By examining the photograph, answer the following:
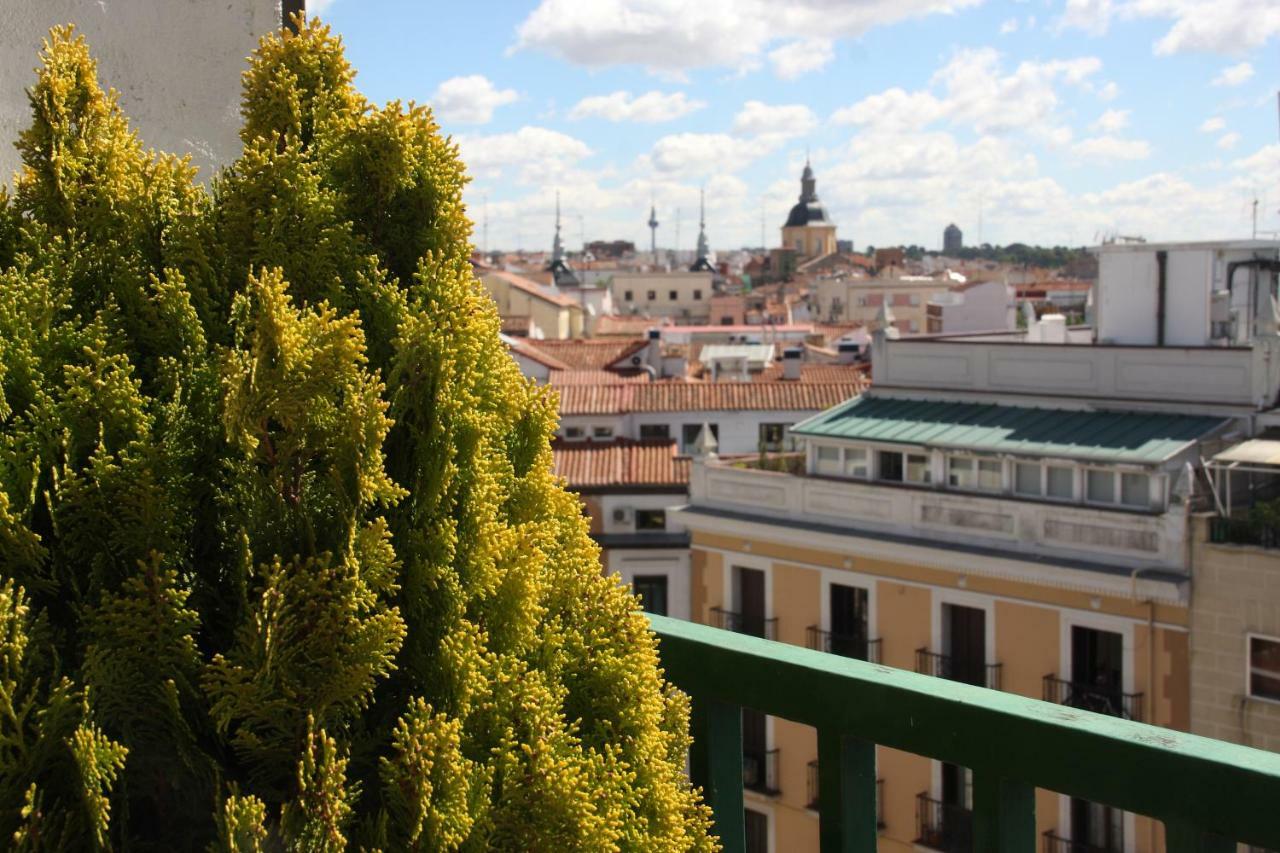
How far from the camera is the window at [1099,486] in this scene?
17.4m

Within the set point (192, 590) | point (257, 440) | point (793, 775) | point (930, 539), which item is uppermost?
point (257, 440)

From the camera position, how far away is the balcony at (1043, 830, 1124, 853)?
1569 centimetres

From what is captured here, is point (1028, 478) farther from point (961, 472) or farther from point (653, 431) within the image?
point (653, 431)

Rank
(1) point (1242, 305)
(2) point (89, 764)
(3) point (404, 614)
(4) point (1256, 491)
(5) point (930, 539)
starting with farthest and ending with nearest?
(1) point (1242, 305) < (5) point (930, 539) < (4) point (1256, 491) < (3) point (404, 614) < (2) point (89, 764)

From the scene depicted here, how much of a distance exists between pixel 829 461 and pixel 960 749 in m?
18.7

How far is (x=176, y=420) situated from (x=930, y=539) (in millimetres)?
17149

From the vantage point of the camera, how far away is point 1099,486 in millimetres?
17531

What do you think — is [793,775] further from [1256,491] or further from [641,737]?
[641,737]

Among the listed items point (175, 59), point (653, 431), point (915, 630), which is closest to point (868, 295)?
point (653, 431)

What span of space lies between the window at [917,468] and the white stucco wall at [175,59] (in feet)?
55.9

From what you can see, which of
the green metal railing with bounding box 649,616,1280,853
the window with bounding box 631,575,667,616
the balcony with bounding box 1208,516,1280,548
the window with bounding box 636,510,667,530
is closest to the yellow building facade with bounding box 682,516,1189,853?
the balcony with bounding box 1208,516,1280,548

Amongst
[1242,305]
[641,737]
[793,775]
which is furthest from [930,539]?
[641,737]

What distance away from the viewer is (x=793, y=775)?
1858 centimetres

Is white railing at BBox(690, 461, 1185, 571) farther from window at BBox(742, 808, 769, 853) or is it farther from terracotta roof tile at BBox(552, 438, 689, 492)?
terracotta roof tile at BBox(552, 438, 689, 492)
